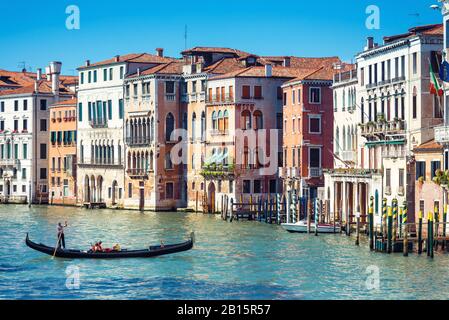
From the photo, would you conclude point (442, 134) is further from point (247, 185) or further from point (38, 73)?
point (38, 73)

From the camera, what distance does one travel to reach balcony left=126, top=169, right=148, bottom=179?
66.3 meters

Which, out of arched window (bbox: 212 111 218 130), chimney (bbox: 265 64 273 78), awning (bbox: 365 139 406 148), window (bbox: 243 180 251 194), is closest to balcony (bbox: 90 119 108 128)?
arched window (bbox: 212 111 218 130)

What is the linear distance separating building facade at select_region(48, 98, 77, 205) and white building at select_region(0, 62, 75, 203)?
699mm

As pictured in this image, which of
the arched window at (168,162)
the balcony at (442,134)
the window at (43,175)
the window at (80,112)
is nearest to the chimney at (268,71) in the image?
the arched window at (168,162)

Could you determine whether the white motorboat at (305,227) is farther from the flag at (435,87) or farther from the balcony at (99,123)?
the balcony at (99,123)

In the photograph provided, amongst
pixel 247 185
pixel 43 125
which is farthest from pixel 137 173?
pixel 43 125

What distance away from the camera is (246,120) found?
201 ft

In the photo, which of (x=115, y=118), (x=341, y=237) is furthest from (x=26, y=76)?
(x=341, y=237)

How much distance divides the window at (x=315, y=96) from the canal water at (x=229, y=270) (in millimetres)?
9736

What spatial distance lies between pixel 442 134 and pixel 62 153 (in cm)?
4014

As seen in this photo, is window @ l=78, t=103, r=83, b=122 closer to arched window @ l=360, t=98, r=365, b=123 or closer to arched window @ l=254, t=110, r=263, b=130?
arched window @ l=254, t=110, r=263, b=130

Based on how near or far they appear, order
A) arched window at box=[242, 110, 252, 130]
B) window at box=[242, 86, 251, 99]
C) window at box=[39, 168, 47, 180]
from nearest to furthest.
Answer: window at box=[242, 86, 251, 99], arched window at box=[242, 110, 252, 130], window at box=[39, 168, 47, 180]

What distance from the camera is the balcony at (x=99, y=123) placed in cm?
7112
